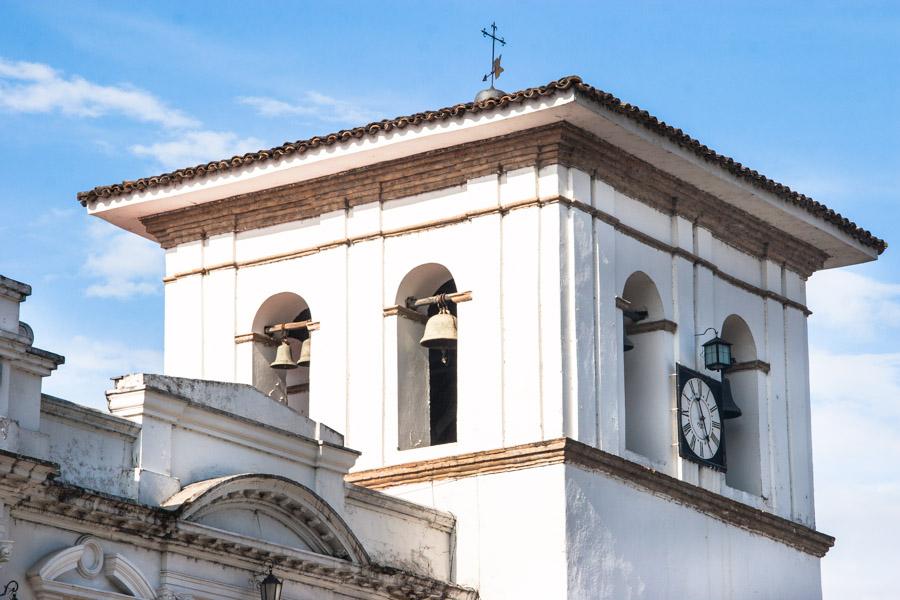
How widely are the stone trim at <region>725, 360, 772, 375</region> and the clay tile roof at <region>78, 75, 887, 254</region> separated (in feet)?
6.18

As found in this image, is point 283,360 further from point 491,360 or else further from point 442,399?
point 491,360

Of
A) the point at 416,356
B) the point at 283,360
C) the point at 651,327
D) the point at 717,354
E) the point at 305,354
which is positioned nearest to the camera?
the point at 416,356

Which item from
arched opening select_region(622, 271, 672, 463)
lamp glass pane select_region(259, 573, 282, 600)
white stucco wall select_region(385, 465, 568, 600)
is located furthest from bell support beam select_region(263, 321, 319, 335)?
lamp glass pane select_region(259, 573, 282, 600)

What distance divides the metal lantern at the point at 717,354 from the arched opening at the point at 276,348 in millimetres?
4467

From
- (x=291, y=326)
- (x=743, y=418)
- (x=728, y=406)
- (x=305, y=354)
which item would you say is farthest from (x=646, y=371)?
(x=291, y=326)

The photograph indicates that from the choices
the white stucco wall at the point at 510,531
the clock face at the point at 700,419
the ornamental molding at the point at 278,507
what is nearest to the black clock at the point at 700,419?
the clock face at the point at 700,419

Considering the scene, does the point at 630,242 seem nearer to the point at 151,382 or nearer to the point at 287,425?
the point at 287,425

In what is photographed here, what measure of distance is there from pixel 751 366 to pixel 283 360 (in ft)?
17.8

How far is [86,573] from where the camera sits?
19516 mm

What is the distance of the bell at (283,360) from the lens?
26.3 m

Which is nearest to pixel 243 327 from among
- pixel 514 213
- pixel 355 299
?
pixel 355 299

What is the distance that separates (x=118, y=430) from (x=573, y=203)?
6.50 meters

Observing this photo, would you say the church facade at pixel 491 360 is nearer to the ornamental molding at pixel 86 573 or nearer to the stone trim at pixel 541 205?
the stone trim at pixel 541 205

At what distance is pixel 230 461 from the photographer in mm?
21531
